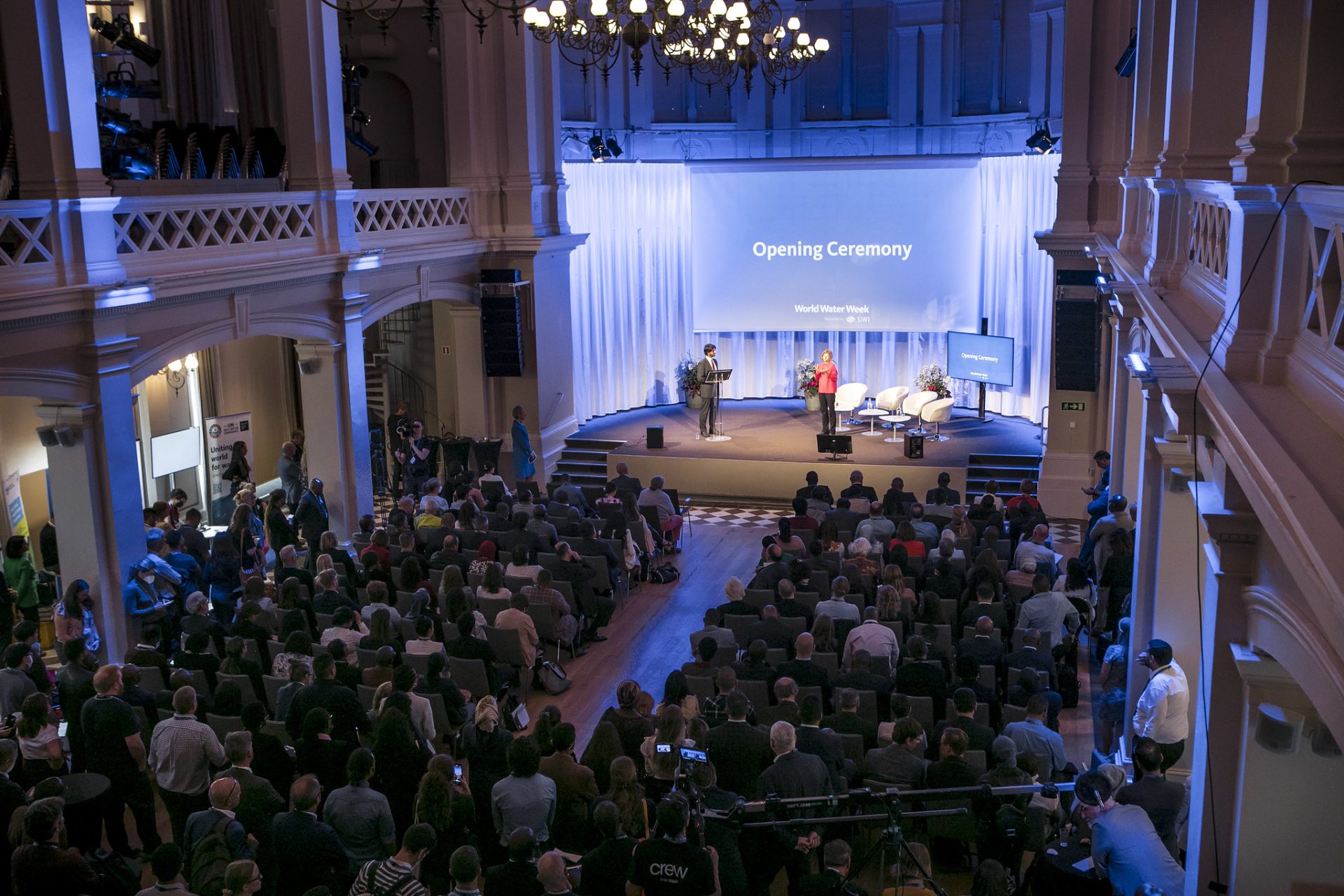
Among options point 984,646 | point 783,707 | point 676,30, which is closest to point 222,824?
point 783,707

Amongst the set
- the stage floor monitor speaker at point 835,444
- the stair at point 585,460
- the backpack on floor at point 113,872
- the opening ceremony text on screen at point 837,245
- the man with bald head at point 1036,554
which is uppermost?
the opening ceremony text on screen at point 837,245

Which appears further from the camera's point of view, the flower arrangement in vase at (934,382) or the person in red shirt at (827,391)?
the flower arrangement in vase at (934,382)

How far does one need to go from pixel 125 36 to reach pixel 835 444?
1043 cm

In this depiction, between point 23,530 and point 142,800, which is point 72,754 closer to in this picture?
point 142,800

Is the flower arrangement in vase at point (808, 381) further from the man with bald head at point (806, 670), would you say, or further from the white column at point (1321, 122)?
the white column at point (1321, 122)

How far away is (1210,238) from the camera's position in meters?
6.80

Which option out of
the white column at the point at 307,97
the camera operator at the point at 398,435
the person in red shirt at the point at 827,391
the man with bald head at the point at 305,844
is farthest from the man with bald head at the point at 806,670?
the person in red shirt at the point at 827,391

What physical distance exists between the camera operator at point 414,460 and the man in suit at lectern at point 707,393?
4421 mm

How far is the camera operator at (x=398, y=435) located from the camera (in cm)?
1644

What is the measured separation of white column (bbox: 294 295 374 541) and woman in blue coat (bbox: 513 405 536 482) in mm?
2370

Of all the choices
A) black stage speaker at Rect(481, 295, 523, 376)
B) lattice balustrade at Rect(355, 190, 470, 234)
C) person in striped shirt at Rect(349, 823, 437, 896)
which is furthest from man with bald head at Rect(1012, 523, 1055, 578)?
black stage speaker at Rect(481, 295, 523, 376)

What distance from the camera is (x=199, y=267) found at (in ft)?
37.8

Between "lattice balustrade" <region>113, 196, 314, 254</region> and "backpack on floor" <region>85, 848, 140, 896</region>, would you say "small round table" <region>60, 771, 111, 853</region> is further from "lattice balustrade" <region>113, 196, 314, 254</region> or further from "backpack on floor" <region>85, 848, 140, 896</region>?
"lattice balustrade" <region>113, 196, 314, 254</region>

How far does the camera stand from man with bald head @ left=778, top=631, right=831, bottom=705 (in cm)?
823
